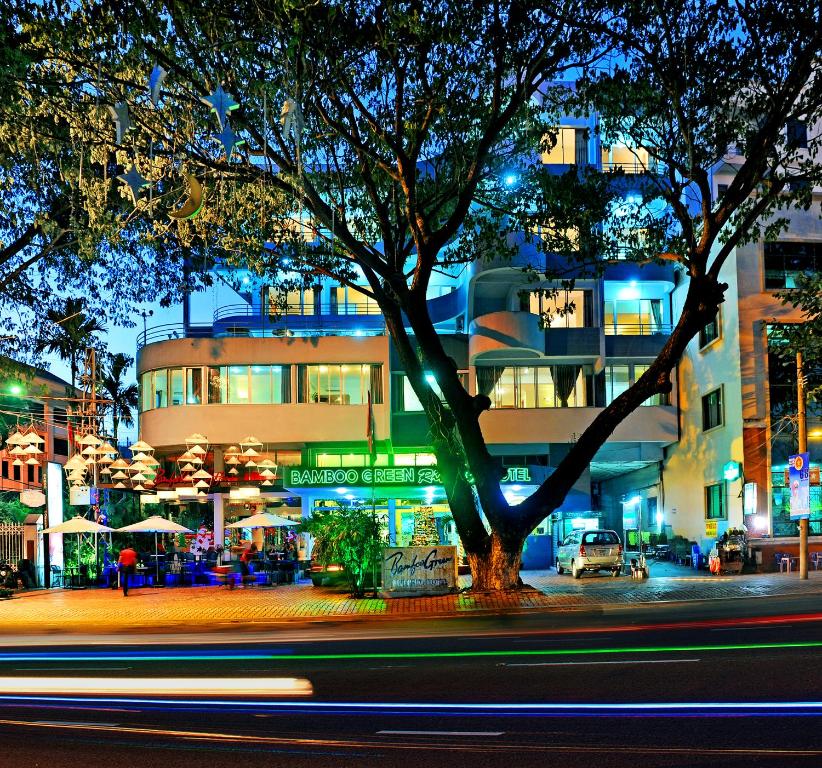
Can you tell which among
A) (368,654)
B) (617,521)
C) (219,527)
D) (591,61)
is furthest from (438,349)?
(617,521)

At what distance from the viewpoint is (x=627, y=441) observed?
4159 cm

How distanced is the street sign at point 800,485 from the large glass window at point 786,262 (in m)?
9.56

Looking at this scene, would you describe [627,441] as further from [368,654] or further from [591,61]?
[368,654]

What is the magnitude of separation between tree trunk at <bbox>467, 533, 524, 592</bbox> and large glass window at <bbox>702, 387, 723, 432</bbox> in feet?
51.8

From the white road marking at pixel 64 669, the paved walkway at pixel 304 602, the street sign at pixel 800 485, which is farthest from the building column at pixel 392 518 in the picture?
the white road marking at pixel 64 669

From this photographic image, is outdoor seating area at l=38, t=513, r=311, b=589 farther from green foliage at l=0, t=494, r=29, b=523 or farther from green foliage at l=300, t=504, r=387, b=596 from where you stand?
green foliage at l=300, t=504, r=387, b=596

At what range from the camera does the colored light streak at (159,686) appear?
1039cm

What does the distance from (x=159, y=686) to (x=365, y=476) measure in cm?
2702

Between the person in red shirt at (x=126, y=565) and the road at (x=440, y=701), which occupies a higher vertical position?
the road at (x=440, y=701)

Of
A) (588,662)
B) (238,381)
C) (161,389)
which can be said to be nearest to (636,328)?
(238,381)

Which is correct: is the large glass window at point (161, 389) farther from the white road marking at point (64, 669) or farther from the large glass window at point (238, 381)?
the white road marking at point (64, 669)

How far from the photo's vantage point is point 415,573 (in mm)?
23875

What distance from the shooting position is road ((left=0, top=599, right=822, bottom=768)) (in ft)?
24.4

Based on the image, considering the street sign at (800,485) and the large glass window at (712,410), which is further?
the large glass window at (712,410)
